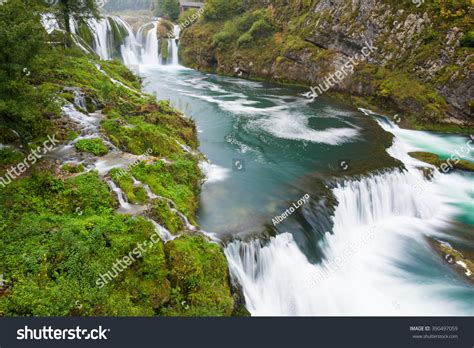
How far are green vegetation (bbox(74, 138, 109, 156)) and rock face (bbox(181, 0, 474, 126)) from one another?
24.3m

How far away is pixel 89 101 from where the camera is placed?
16781 mm

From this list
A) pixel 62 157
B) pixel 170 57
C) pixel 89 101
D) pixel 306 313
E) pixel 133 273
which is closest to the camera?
pixel 133 273

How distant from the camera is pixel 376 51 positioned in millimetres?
32562

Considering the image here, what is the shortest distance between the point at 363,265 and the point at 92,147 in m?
11.2

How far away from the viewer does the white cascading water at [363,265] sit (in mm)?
11383

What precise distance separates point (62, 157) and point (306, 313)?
985 centimetres

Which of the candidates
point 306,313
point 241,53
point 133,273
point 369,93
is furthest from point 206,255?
point 241,53

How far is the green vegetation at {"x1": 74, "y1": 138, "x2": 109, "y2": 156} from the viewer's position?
13125 mm

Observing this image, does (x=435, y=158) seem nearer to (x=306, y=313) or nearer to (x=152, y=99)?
(x=306, y=313)

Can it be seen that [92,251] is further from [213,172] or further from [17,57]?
[213,172]

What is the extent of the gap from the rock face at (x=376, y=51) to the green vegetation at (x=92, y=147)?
24291 millimetres

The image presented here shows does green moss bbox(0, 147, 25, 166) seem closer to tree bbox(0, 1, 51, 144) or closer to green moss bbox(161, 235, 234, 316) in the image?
tree bbox(0, 1, 51, 144)

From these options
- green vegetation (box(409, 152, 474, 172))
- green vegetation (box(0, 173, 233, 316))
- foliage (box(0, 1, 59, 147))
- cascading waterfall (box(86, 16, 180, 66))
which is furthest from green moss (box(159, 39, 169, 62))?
green vegetation (box(0, 173, 233, 316))

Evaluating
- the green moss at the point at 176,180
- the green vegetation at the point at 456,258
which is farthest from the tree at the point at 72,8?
the green vegetation at the point at 456,258
